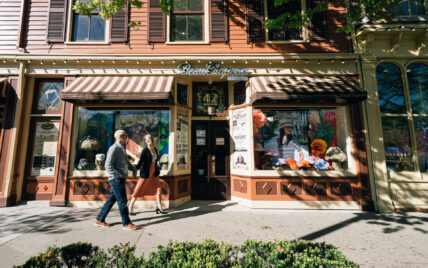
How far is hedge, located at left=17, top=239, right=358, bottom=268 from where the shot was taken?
7.09 ft

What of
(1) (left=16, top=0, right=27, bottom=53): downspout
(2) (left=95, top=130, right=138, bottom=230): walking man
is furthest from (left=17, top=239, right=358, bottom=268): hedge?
(1) (left=16, top=0, right=27, bottom=53): downspout

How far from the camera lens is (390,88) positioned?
265 inches

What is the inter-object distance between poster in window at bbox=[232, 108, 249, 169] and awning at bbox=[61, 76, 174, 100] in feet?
8.76

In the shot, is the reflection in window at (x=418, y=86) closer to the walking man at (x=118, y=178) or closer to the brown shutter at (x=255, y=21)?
the brown shutter at (x=255, y=21)

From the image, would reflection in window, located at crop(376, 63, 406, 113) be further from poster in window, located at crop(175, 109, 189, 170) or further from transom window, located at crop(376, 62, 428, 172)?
poster in window, located at crop(175, 109, 189, 170)

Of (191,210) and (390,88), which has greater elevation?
(390,88)

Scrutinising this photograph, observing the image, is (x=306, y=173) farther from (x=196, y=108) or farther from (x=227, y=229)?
(x=196, y=108)

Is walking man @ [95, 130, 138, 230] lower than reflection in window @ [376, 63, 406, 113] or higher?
lower

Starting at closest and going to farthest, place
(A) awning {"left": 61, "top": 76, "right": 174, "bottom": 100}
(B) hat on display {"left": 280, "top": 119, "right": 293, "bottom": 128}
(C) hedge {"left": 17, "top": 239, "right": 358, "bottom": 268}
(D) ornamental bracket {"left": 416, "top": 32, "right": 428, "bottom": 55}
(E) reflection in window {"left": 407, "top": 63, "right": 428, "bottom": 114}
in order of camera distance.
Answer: (C) hedge {"left": 17, "top": 239, "right": 358, "bottom": 268} < (A) awning {"left": 61, "top": 76, "right": 174, "bottom": 100} < (D) ornamental bracket {"left": 416, "top": 32, "right": 428, "bottom": 55} < (E) reflection in window {"left": 407, "top": 63, "right": 428, "bottom": 114} < (B) hat on display {"left": 280, "top": 119, "right": 293, "bottom": 128}

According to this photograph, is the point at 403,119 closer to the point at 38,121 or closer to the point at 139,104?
the point at 139,104

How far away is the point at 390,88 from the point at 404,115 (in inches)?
41.1

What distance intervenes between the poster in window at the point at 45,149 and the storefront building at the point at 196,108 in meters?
0.04

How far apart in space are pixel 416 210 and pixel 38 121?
13235 mm

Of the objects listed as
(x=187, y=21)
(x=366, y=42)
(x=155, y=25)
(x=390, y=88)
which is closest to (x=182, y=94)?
(x=155, y=25)
